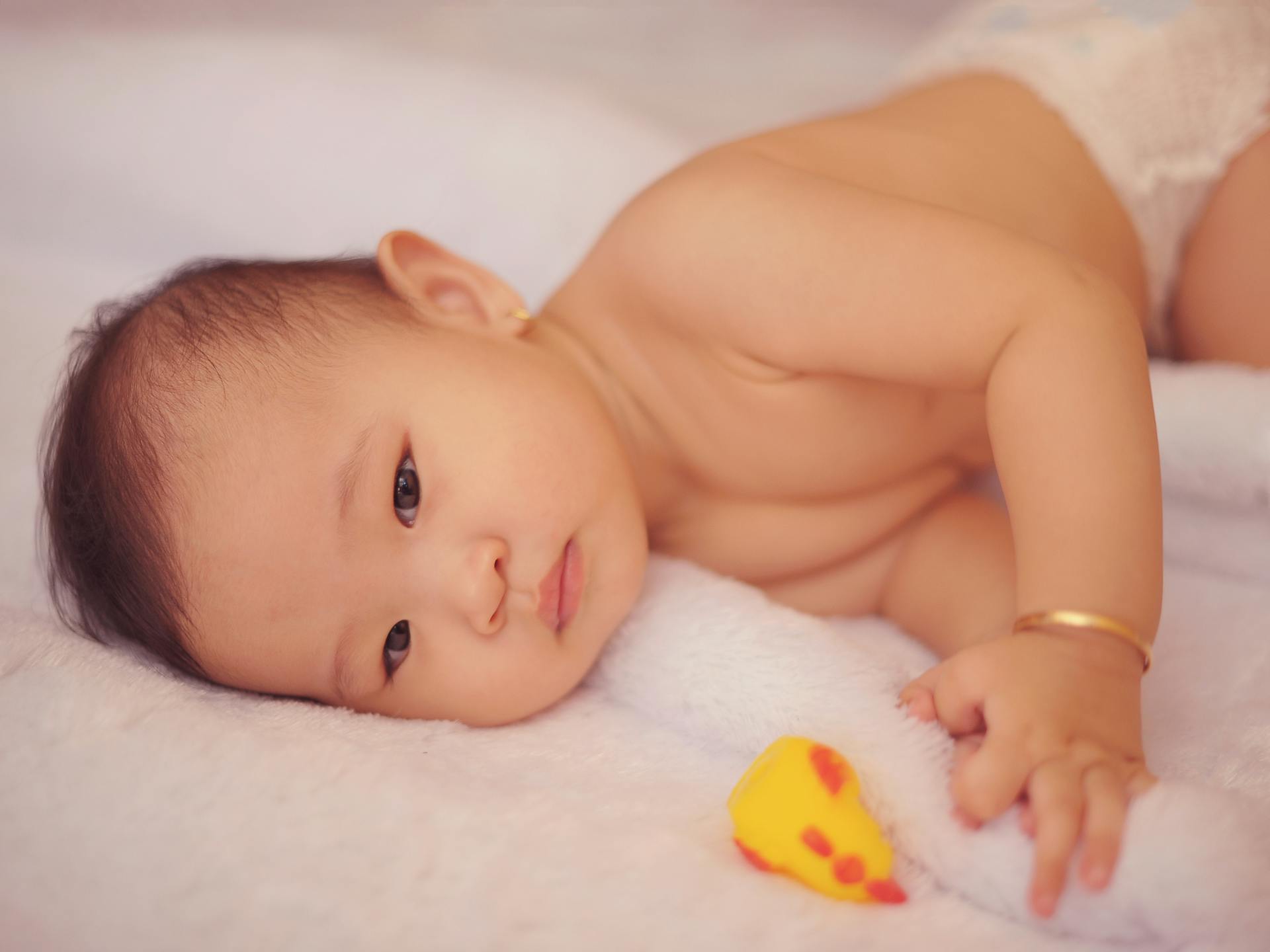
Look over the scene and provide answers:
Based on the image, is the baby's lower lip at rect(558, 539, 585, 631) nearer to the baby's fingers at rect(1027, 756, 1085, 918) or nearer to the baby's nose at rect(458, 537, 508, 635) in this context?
the baby's nose at rect(458, 537, 508, 635)

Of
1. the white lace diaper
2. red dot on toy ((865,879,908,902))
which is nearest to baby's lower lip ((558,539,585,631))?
red dot on toy ((865,879,908,902))

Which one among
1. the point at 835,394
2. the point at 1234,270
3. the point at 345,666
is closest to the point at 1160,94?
the point at 1234,270

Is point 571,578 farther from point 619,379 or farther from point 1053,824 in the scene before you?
point 1053,824

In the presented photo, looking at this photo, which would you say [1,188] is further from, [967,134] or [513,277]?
[967,134]

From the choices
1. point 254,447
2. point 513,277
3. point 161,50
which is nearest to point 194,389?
point 254,447

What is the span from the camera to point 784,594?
127 cm

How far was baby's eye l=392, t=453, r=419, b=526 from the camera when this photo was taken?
3.27ft

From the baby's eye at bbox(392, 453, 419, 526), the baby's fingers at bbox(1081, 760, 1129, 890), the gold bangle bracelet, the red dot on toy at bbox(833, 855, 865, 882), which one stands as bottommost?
the red dot on toy at bbox(833, 855, 865, 882)

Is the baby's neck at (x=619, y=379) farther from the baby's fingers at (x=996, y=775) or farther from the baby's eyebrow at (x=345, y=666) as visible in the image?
the baby's fingers at (x=996, y=775)

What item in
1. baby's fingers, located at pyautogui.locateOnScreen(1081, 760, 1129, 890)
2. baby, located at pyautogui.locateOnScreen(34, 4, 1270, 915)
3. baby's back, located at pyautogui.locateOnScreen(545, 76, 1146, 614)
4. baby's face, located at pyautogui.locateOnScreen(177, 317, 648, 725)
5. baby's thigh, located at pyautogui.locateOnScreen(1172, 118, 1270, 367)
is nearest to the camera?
baby's fingers, located at pyautogui.locateOnScreen(1081, 760, 1129, 890)

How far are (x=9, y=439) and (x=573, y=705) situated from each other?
0.81 m

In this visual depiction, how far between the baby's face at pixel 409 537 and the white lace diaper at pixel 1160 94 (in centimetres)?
77

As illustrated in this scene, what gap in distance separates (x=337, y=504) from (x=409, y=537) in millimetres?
71

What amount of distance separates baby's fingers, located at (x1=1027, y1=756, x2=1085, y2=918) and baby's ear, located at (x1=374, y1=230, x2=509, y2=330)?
2.29 ft
